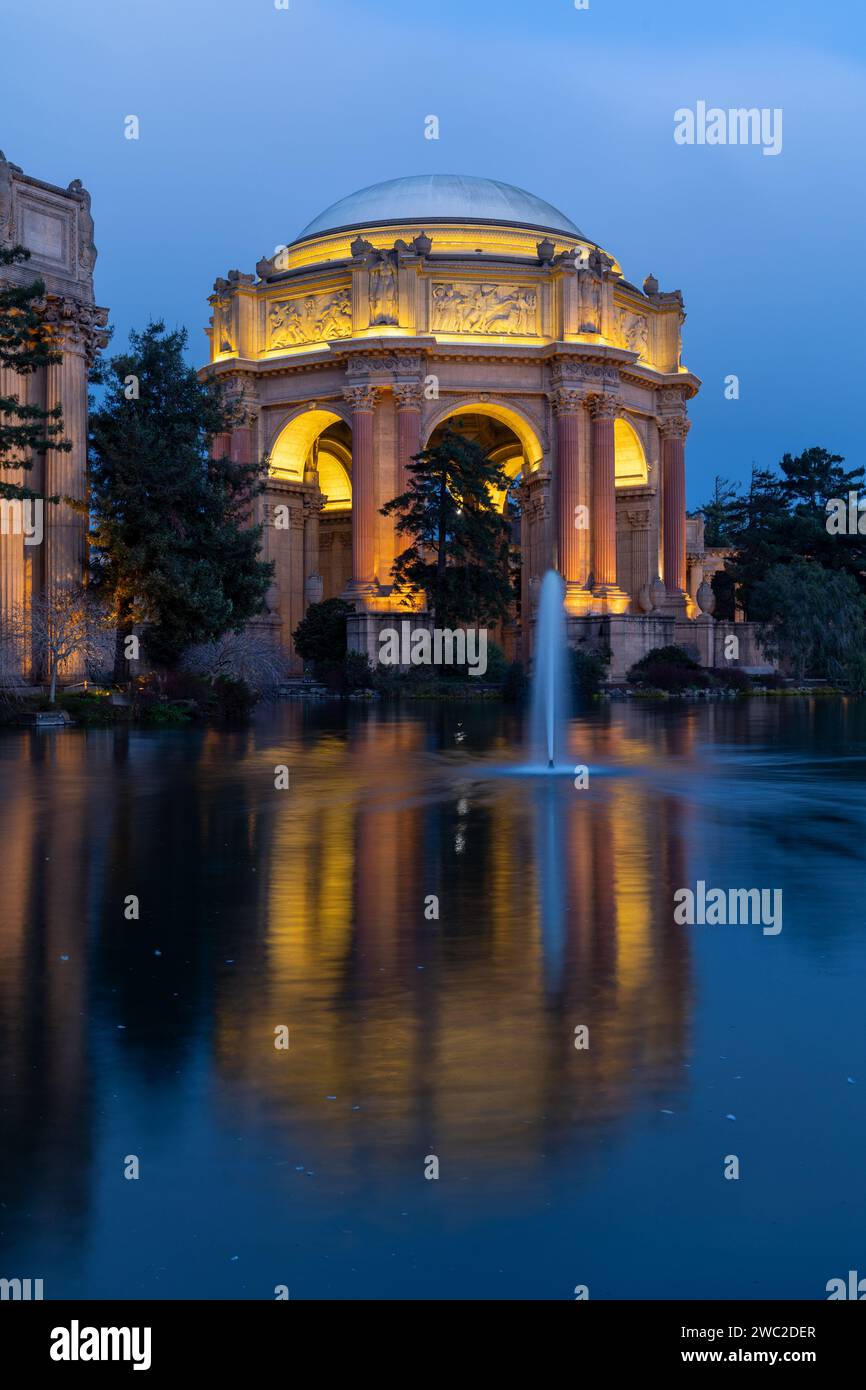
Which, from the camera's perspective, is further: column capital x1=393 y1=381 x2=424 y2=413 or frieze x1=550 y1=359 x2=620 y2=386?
frieze x1=550 y1=359 x2=620 y2=386

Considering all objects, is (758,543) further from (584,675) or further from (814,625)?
(584,675)

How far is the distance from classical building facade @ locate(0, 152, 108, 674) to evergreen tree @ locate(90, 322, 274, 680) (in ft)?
3.14

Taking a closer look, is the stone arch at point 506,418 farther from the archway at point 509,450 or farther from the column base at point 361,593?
the column base at point 361,593

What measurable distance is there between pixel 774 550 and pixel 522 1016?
6558 cm

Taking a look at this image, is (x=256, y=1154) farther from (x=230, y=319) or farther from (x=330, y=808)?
(x=230, y=319)

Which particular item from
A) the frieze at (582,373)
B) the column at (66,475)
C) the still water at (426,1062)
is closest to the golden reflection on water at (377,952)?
the still water at (426,1062)

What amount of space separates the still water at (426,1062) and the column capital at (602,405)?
49.8 m

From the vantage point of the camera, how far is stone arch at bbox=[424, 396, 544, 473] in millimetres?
57844

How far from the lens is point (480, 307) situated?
5769 centimetres

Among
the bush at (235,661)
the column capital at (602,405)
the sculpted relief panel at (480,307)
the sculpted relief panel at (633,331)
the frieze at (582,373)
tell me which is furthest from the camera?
the sculpted relief panel at (633,331)

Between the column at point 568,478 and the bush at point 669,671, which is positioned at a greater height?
the column at point 568,478

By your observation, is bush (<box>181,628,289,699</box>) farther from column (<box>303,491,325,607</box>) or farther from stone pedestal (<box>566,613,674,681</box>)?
column (<box>303,491,325,607</box>)

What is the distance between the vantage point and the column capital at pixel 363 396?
56094 millimetres

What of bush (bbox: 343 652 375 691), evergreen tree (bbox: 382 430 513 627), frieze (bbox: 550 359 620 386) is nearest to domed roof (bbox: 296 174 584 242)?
frieze (bbox: 550 359 620 386)
